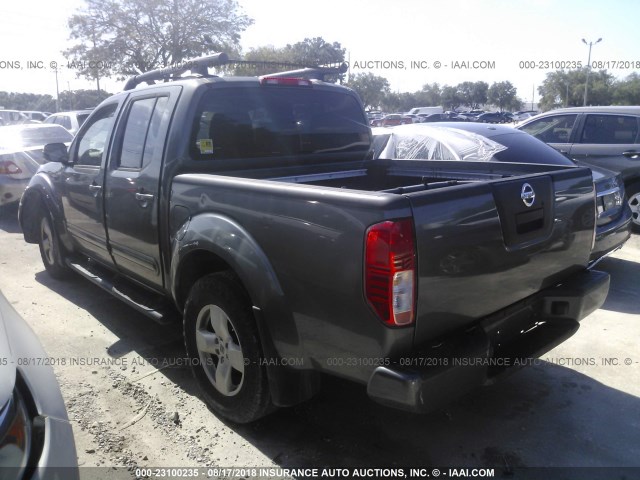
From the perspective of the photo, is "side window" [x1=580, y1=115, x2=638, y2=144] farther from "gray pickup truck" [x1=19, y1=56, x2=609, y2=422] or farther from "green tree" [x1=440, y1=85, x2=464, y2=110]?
"green tree" [x1=440, y1=85, x2=464, y2=110]

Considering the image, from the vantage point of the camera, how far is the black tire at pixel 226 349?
2832mm

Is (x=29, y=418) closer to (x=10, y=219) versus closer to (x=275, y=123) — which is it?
(x=275, y=123)

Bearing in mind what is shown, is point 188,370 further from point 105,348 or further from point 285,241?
point 285,241

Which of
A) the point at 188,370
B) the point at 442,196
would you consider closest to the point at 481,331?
the point at 442,196

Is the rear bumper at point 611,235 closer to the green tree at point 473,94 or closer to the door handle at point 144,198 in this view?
the door handle at point 144,198

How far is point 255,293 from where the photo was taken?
267 centimetres

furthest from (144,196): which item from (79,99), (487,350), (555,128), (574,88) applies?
(574,88)

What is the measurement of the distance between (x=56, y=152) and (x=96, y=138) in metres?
0.48

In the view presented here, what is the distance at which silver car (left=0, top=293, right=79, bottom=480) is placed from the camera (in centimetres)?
157

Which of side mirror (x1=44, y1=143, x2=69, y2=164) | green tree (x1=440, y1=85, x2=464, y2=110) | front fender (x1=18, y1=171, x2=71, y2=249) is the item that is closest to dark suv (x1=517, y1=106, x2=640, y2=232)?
side mirror (x1=44, y1=143, x2=69, y2=164)

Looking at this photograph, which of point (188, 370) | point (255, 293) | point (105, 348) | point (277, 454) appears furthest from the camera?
point (105, 348)

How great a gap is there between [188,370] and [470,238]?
7.95ft

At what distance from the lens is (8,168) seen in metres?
9.18

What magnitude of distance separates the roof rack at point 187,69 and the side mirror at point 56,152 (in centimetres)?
82
